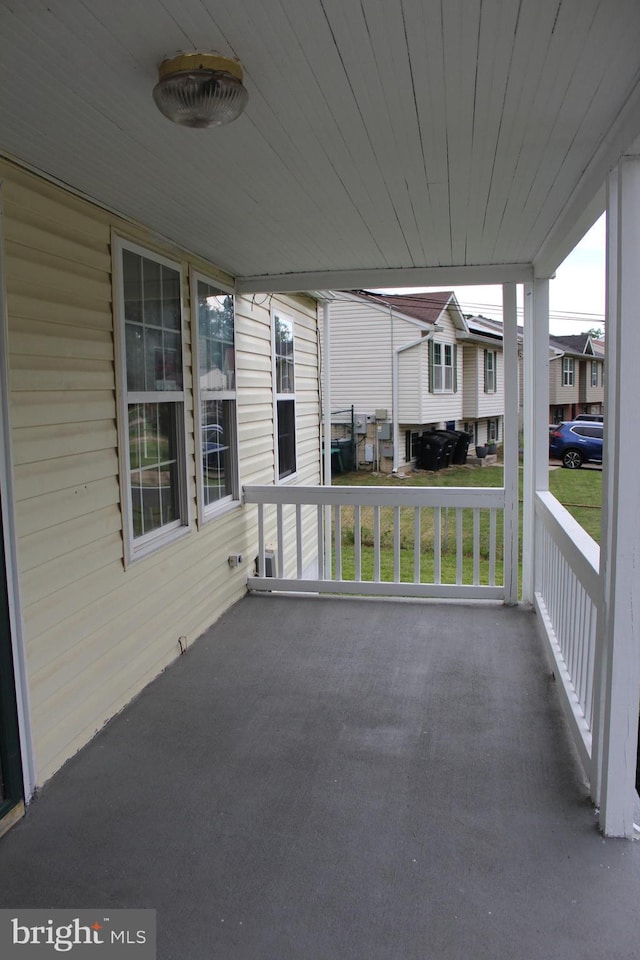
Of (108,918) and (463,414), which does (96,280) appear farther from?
(463,414)

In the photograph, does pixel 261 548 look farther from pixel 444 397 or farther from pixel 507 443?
pixel 444 397

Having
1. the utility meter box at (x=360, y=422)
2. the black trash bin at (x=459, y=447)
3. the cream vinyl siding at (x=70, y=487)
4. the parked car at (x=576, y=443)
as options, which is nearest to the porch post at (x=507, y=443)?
the cream vinyl siding at (x=70, y=487)

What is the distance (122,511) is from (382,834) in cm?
186

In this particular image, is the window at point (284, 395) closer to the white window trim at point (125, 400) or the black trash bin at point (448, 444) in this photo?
the white window trim at point (125, 400)

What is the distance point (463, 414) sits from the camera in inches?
695

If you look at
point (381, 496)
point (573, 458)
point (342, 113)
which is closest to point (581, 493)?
point (573, 458)

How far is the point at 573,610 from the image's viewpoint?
3.14m

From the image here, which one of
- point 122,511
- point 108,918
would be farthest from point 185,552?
point 108,918

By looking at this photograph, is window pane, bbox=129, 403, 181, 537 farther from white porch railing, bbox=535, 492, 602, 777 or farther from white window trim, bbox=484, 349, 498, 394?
white window trim, bbox=484, 349, 498, 394

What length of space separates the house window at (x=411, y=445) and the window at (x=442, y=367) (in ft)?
3.77

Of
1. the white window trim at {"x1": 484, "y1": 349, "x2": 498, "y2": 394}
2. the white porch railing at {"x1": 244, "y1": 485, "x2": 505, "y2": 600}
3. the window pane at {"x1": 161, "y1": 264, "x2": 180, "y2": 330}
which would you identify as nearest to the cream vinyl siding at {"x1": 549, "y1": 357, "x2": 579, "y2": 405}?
the white window trim at {"x1": 484, "y1": 349, "x2": 498, "y2": 394}

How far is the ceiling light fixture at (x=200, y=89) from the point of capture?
5.89ft

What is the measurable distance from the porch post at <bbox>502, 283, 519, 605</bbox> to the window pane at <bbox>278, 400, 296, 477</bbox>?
2.25m

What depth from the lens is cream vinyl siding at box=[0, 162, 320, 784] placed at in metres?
2.55
